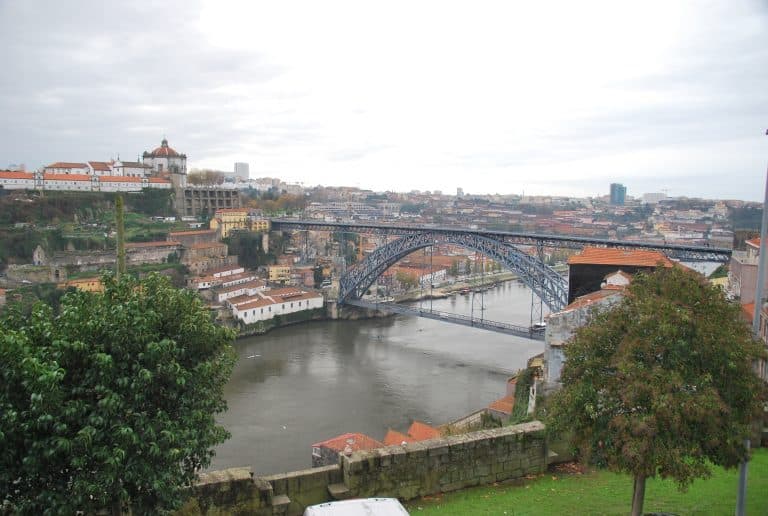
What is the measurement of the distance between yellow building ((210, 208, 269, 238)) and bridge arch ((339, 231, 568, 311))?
837 cm

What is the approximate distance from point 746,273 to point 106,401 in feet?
31.3

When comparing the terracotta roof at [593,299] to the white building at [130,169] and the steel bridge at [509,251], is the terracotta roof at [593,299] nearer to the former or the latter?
the steel bridge at [509,251]

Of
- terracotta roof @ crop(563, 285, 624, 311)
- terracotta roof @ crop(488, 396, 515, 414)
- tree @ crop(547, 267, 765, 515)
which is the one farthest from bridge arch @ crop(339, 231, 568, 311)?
tree @ crop(547, 267, 765, 515)

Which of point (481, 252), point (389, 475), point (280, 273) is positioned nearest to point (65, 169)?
point (280, 273)

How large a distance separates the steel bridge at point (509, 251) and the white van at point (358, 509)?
41.3 feet

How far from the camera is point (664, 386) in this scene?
2.42 m

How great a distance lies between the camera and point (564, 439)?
359cm

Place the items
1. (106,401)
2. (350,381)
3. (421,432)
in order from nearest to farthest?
(106,401), (421,432), (350,381)

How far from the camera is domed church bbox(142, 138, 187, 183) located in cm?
3500

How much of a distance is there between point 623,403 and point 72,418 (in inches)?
81.8

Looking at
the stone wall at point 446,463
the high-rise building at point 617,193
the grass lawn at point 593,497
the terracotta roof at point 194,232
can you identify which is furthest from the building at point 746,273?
the high-rise building at point 617,193

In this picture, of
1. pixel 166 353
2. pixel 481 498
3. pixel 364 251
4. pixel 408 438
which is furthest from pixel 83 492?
pixel 364 251

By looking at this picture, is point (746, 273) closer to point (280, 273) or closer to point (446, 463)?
point (446, 463)

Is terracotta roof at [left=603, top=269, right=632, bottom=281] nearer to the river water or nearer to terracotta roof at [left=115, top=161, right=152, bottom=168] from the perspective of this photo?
the river water
